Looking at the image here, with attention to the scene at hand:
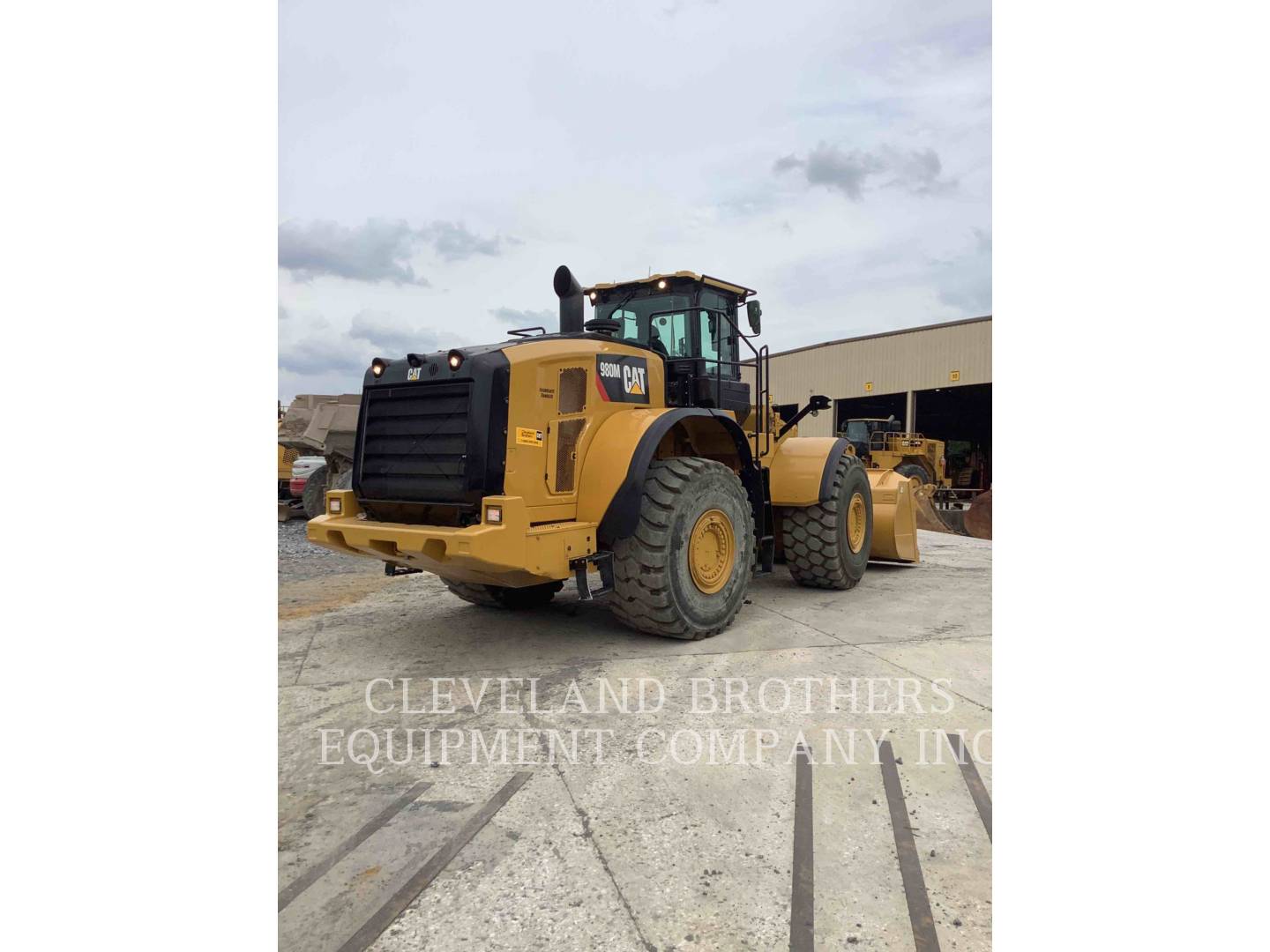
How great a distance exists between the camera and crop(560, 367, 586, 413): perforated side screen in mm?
5062

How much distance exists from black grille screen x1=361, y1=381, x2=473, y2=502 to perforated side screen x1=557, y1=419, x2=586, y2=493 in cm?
65

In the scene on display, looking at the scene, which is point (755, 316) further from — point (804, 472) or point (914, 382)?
point (914, 382)

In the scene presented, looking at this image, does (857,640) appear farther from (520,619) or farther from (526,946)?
(526,946)

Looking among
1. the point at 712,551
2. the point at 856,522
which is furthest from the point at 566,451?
the point at 856,522

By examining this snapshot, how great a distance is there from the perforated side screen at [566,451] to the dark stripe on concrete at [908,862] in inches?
101

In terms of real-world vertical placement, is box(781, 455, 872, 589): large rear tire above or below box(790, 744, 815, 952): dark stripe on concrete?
above

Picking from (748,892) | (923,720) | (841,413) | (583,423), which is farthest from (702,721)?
(841,413)

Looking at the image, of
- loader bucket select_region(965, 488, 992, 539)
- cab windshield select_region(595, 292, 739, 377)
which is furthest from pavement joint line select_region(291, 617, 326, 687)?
loader bucket select_region(965, 488, 992, 539)

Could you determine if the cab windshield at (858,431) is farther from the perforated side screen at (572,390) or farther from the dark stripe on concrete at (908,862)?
the dark stripe on concrete at (908,862)

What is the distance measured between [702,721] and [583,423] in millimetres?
2233

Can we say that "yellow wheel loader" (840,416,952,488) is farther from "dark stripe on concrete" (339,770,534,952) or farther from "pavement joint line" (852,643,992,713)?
"dark stripe on concrete" (339,770,534,952)

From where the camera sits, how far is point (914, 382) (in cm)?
2791

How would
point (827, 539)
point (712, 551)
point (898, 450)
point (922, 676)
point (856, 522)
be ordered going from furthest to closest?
point (898, 450) < point (856, 522) < point (827, 539) < point (712, 551) < point (922, 676)

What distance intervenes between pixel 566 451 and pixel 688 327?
2165 mm
